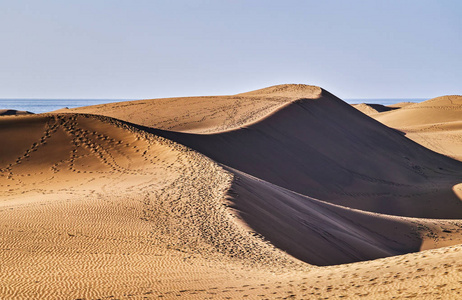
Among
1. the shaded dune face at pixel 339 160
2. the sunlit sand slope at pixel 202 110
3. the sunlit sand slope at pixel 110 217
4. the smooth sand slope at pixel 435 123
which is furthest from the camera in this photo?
the smooth sand slope at pixel 435 123

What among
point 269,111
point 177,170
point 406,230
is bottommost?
point 406,230

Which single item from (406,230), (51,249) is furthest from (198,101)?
(51,249)

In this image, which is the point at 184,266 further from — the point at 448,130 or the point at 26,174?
the point at 448,130

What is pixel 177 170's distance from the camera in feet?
55.1

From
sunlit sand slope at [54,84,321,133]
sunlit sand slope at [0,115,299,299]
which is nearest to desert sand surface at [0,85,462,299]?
sunlit sand slope at [0,115,299,299]

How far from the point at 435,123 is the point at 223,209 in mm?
46536

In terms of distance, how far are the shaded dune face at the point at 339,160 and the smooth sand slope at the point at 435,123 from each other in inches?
248

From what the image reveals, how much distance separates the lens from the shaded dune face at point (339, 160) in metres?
23.9

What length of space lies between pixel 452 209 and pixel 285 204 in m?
11.0

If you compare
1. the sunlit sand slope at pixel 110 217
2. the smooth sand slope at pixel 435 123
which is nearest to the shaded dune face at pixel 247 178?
the sunlit sand slope at pixel 110 217

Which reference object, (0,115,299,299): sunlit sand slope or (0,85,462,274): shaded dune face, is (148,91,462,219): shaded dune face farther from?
(0,115,299,299): sunlit sand slope

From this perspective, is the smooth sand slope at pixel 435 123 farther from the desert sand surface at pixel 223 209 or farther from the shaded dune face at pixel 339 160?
the desert sand surface at pixel 223 209

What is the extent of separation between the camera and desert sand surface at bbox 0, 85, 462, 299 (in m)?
7.84

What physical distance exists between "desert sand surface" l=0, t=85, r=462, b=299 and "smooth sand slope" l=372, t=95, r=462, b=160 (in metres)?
9.49
